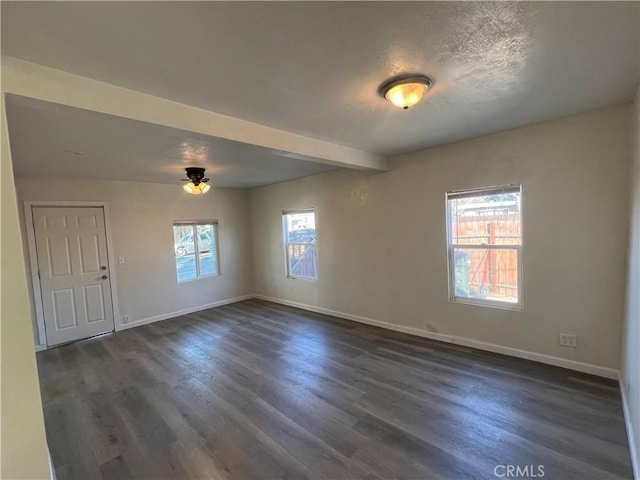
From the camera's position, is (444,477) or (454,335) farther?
(454,335)

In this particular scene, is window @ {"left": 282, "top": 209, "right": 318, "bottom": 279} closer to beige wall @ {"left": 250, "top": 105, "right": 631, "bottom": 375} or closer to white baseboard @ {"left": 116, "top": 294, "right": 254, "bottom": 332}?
beige wall @ {"left": 250, "top": 105, "right": 631, "bottom": 375}

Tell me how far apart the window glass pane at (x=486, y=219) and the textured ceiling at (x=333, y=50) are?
115cm

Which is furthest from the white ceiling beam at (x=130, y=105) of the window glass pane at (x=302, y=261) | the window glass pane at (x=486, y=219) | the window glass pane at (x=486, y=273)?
the window glass pane at (x=302, y=261)

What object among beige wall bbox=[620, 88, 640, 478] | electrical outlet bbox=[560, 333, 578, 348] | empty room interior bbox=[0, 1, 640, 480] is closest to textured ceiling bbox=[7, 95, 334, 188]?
empty room interior bbox=[0, 1, 640, 480]

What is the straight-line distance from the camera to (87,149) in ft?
10.0

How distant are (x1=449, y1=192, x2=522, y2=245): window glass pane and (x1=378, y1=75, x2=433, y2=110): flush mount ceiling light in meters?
1.97

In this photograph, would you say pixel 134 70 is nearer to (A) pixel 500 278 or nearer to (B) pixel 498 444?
(B) pixel 498 444

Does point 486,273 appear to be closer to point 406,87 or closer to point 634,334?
point 634,334

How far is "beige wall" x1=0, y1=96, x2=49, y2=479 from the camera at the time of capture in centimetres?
134

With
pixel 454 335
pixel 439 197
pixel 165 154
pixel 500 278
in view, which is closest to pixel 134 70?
pixel 165 154

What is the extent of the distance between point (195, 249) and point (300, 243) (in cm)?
216

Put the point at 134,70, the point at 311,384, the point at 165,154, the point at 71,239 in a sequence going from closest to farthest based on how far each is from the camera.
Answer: the point at 134,70, the point at 311,384, the point at 165,154, the point at 71,239

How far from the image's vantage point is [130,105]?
1.99 m

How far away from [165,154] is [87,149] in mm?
717
